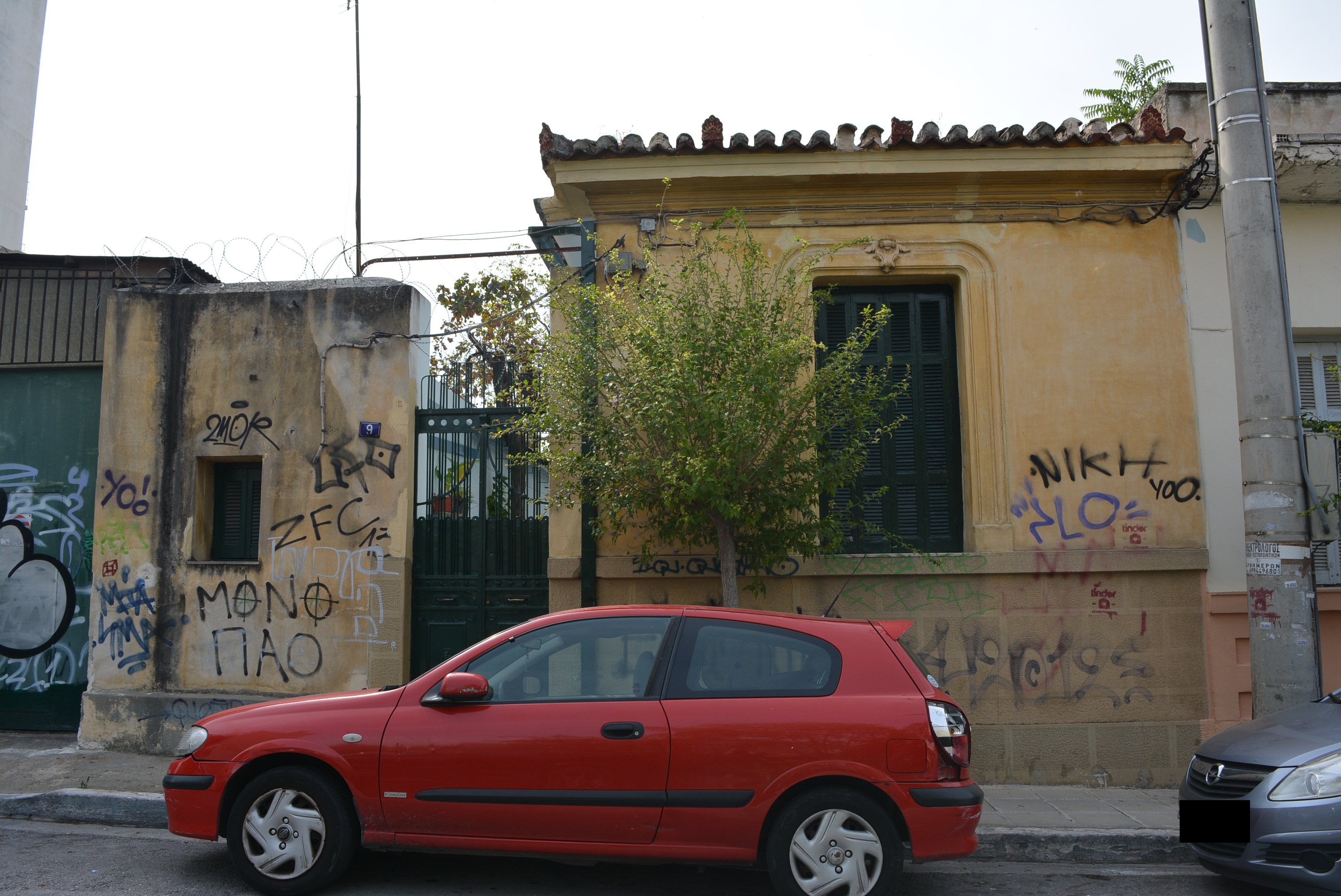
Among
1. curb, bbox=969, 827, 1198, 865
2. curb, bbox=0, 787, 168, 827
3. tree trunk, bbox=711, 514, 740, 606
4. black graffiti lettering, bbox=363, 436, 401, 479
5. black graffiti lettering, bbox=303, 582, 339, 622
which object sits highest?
black graffiti lettering, bbox=363, 436, 401, 479

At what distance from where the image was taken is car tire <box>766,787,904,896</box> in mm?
4410

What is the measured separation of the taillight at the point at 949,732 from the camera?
4.46 m

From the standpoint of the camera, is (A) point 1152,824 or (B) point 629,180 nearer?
(A) point 1152,824

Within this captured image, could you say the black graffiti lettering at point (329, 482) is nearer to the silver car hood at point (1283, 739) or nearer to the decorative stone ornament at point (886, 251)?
the decorative stone ornament at point (886, 251)

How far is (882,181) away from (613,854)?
6129 millimetres

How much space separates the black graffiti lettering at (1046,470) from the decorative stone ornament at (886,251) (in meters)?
2.11

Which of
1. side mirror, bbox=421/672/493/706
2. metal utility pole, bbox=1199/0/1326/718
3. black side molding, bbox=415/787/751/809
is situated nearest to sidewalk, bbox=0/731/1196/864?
metal utility pole, bbox=1199/0/1326/718

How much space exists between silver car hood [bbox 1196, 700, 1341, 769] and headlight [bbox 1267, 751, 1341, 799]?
5 centimetres

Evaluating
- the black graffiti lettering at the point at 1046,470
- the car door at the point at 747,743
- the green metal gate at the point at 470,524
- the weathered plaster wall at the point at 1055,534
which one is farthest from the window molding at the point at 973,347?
the car door at the point at 747,743

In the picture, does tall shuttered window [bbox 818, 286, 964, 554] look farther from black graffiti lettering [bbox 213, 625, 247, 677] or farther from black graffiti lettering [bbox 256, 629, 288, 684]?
black graffiti lettering [bbox 213, 625, 247, 677]

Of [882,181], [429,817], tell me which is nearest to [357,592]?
[429,817]

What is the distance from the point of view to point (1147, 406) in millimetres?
7879

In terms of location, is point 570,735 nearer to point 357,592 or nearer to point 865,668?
point 865,668

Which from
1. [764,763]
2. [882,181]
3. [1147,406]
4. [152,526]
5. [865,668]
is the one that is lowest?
[764,763]
